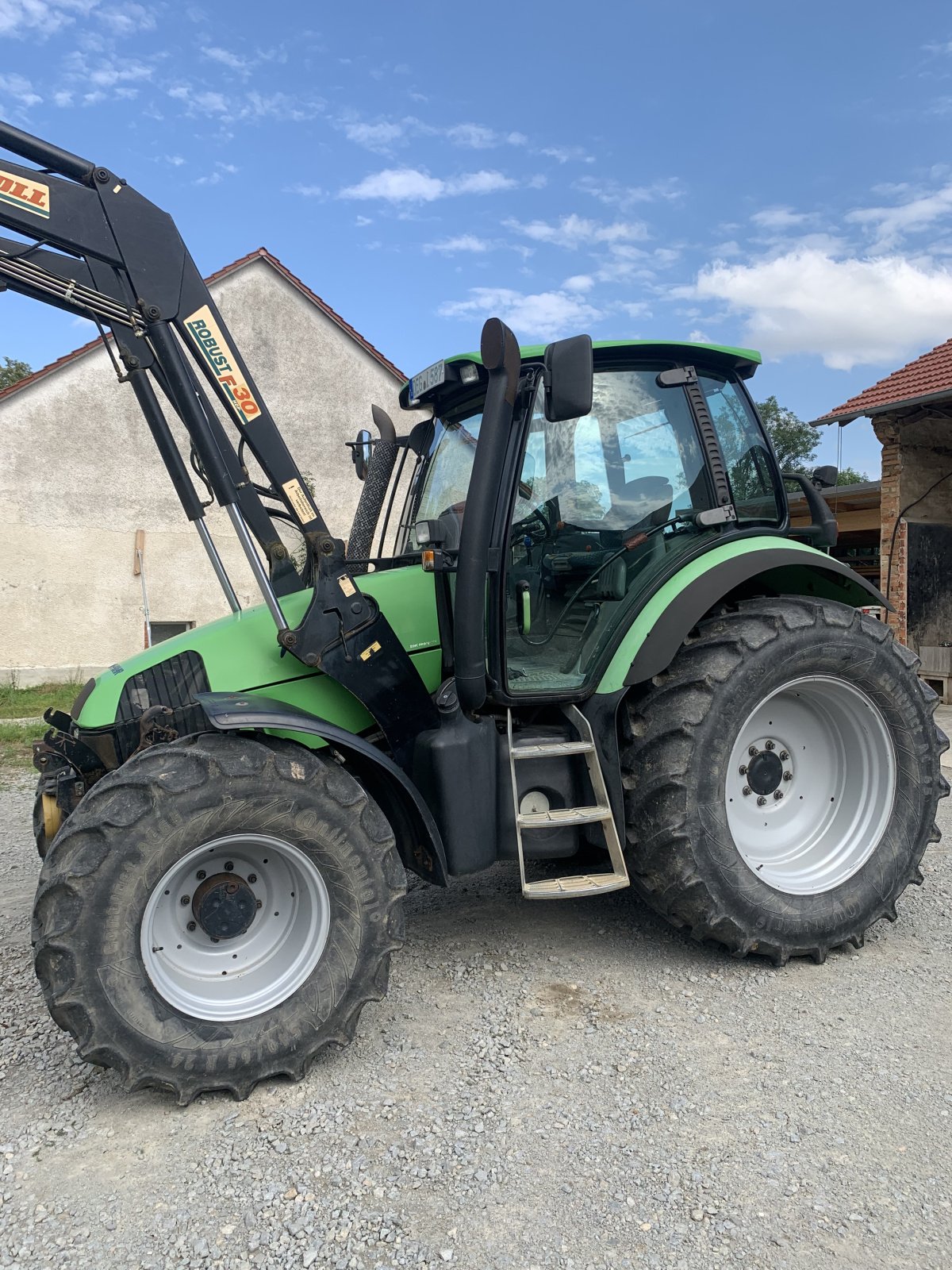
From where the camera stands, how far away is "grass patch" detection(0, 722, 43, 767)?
797 cm

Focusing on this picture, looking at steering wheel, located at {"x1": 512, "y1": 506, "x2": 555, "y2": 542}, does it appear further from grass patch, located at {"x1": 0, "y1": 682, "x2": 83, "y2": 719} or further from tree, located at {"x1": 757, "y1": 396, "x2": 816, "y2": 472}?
tree, located at {"x1": 757, "y1": 396, "x2": 816, "y2": 472}

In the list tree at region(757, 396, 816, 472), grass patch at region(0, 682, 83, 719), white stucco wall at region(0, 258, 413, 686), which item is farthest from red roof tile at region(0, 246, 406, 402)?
tree at region(757, 396, 816, 472)

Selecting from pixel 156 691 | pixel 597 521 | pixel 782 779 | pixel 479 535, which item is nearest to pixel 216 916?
pixel 156 691

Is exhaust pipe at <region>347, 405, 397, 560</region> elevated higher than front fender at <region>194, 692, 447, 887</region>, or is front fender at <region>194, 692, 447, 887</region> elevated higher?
exhaust pipe at <region>347, 405, 397, 560</region>

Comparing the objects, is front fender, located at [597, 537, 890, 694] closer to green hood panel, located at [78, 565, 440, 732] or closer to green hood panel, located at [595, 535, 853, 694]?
green hood panel, located at [595, 535, 853, 694]

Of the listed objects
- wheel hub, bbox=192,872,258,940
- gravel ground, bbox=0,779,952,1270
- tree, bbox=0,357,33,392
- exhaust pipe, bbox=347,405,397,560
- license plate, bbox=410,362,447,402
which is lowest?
gravel ground, bbox=0,779,952,1270

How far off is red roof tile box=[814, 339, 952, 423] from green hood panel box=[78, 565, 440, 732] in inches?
335

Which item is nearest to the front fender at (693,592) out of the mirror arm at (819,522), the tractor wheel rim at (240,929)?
the mirror arm at (819,522)

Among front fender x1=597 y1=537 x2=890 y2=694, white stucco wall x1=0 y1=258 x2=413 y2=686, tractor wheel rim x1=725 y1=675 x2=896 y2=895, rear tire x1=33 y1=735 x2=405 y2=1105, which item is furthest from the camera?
white stucco wall x1=0 y1=258 x2=413 y2=686

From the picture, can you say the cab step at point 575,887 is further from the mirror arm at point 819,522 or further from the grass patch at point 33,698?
the grass patch at point 33,698

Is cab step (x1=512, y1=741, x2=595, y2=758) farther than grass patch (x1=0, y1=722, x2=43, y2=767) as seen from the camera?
No

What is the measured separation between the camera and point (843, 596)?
13.8ft

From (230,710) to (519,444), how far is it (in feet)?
4.86

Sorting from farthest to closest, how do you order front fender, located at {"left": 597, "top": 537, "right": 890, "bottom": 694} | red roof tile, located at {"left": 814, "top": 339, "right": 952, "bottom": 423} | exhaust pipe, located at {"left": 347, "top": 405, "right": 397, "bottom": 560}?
red roof tile, located at {"left": 814, "top": 339, "right": 952, "bottom": 423}
exhaust pipe, located at {"left": 347, "top": 405, "right": 397, "bottom": 560}
front fender, located at {"left": 597, "top": 537, "right": 890, "bottom": 694}
